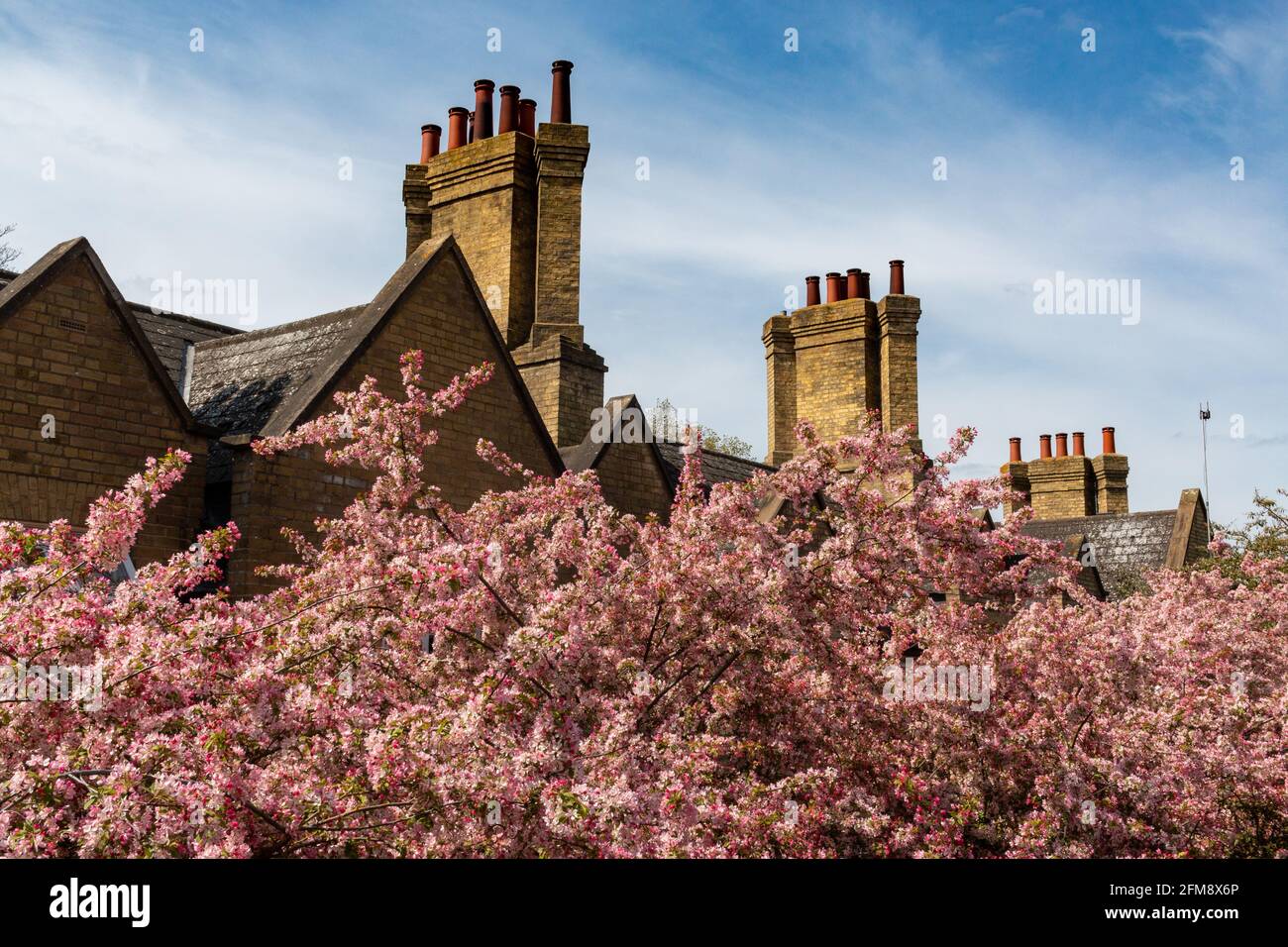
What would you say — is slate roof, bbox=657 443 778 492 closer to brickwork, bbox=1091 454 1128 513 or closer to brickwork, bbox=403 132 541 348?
brickwork, bbox=403 132 541 348

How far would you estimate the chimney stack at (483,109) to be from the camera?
18781 millimetres

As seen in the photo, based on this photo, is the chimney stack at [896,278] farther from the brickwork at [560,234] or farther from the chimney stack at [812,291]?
the brickwork at [560,234]

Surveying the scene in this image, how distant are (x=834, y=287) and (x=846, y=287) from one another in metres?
0.29

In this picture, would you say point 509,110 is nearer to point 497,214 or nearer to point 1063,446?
point 497,214

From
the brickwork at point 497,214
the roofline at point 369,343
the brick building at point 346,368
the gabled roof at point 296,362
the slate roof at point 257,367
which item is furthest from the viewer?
the brickwork at point 497,214

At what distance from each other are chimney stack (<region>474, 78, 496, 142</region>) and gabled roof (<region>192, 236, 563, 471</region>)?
4780mm

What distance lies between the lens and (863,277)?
87.8 ft

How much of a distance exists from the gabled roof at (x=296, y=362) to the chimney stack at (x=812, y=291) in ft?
43.0

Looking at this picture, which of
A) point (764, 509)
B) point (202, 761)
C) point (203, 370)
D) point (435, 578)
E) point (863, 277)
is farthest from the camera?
point (863, 277)

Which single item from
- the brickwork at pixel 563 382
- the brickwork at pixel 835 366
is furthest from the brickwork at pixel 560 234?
the brickwork at pixel 835 366
